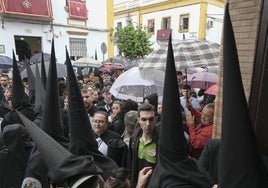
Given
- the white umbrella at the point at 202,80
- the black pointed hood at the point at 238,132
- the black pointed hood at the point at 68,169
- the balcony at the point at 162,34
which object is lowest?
the white umbrella at the point at 202,80

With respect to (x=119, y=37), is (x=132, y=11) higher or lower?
higher

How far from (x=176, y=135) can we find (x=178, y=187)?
36 cm

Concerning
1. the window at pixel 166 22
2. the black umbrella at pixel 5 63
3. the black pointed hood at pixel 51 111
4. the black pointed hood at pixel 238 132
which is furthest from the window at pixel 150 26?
the black pointed hood at pixel 238 132

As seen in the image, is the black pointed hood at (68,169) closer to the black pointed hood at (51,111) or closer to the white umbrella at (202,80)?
the black pointed hood at (51,111)

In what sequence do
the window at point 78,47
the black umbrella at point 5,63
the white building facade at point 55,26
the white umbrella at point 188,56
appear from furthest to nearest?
1. the window at point 78,47
2. the white building facade at point 55,26
3. the black umbrella at point 5,63
4. the white umbrella at point 188,56

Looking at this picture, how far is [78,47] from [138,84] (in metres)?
13.9

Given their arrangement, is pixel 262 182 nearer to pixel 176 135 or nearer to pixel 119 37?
pixel 176 135

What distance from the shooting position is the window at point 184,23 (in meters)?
29.9

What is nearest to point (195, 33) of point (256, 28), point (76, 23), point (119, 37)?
point (119, 37)

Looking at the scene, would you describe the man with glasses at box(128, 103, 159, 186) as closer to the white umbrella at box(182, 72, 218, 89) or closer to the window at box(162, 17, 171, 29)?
the white umbrella at box(182, 72, 218, 89)

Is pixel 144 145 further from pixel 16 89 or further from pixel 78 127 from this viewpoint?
→ pixel 16 89

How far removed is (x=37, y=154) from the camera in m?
2.89

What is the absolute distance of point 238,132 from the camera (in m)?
1.64

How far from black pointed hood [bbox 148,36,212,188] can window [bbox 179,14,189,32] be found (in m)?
29.2
